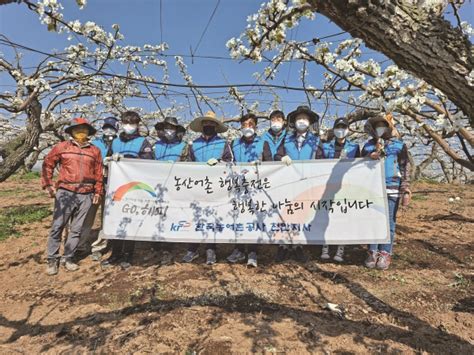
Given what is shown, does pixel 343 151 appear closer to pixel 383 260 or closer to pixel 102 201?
pixel 383 260

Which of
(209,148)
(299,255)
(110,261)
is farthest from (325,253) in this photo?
(110,261)

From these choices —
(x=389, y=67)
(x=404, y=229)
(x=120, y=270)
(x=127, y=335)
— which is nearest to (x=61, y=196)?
(x=120, y=270)

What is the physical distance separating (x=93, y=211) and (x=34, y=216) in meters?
3.51

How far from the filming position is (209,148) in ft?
15.2

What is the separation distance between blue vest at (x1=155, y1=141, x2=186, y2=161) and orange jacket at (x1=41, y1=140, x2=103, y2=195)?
860mm

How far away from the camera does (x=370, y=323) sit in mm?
2984

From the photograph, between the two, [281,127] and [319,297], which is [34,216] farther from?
Answer: [319,297]

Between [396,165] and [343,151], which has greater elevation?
[343,151]

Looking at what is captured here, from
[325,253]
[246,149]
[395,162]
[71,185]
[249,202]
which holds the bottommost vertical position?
[325,253]

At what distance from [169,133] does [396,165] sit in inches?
121

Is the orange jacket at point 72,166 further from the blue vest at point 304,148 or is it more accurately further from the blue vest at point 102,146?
the blue vest at point 304,148

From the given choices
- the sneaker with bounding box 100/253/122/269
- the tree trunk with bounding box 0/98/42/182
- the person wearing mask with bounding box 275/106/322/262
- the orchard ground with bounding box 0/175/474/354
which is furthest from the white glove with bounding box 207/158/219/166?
the tree trunk with bounding box 0/98/42/182

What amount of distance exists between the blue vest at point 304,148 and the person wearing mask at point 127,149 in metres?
1.99

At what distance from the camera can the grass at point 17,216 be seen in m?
6.18
